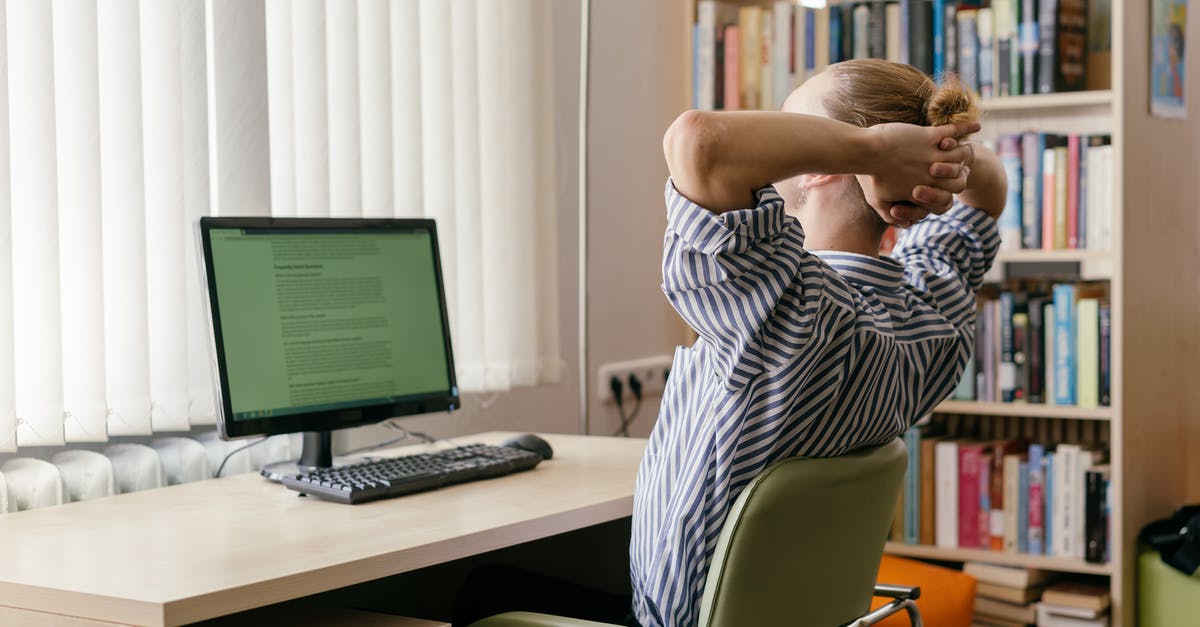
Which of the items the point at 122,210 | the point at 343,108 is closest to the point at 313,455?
the point at 122,210

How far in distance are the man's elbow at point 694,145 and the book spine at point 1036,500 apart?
1.93 metres

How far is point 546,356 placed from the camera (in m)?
2.61

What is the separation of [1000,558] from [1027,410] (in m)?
0.34

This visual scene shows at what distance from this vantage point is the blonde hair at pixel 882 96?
1.33 m

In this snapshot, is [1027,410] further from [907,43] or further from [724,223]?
[724,223]

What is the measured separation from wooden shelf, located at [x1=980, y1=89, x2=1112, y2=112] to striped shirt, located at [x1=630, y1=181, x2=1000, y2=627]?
54.8 inches

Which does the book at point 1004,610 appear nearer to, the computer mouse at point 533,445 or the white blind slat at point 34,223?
the computer mouse at point 533,445

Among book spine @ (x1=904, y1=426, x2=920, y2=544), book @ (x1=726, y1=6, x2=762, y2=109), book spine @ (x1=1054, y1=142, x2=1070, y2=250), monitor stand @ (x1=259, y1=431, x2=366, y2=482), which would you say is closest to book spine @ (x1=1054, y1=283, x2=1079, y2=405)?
book spine @ (x1=1054, y1=142, x2=1070, y2=250)

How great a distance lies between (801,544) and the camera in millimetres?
1262

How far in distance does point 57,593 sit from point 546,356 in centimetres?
150

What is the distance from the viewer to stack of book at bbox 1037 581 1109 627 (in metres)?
2.69

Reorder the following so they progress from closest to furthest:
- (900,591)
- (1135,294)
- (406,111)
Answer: (900,591), (406,111), (1135,294)

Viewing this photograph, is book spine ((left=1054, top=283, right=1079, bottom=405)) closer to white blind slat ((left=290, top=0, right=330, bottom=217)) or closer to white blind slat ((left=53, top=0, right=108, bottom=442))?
white blind slat ((left=290, top=0, right=330, bottom=217))

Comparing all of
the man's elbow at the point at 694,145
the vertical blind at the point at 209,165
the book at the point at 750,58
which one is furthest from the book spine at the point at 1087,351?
the man's elbow at the point at 694,145
